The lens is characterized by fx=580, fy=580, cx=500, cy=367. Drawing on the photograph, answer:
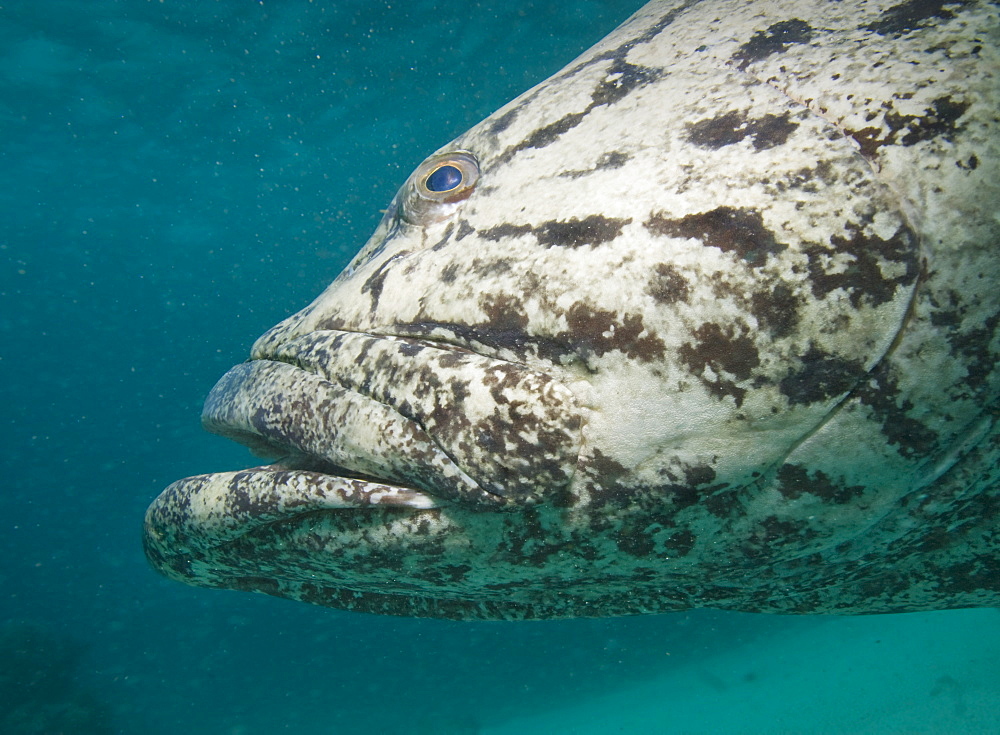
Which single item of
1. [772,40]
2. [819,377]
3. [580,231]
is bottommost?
[819,377]

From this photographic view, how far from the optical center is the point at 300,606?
20359 mm

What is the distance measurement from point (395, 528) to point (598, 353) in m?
0.95

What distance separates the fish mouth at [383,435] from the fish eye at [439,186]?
1.98 ft

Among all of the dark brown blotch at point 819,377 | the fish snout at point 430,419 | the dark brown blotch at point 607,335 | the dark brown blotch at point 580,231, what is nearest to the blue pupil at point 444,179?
the dark brown blotch at point 580,231

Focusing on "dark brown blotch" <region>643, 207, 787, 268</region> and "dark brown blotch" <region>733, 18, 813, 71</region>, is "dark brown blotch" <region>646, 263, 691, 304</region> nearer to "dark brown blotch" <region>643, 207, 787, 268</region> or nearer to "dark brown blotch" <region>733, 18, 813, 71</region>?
"dark brown blotch" <region>643, 207, 787, 268</region>

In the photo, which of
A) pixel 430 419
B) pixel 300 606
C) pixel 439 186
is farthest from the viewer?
pixel 300 606

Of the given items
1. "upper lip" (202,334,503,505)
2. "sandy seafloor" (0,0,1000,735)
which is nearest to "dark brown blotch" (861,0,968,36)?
"upper lip" (202,334,503,505)

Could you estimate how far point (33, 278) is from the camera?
41.2m

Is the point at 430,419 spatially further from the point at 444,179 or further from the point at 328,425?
the point at 444,179

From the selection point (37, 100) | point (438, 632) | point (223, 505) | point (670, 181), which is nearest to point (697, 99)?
point (670, 181)

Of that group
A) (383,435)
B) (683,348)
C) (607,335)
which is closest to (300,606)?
(383,435)

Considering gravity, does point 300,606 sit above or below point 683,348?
below

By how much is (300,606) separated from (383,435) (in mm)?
21235

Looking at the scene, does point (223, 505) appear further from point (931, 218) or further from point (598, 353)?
point (931, 218)
